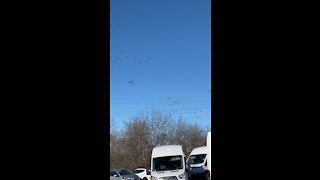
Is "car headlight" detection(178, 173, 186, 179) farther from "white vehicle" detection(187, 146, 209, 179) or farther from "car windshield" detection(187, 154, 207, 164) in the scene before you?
"car windshield" detection(187, 154, 207, 164)

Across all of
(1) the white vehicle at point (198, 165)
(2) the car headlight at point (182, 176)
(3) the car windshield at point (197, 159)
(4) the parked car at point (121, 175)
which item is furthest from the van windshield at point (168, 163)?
(3) the car windshield at point (197, 159)

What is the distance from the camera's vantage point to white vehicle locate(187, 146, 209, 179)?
19.6 m

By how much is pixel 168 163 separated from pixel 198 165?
419 cm

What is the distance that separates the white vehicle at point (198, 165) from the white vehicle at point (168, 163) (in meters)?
1.98

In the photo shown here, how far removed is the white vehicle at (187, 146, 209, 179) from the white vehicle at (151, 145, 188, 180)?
1.98 meters

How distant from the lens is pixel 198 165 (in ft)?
68.5

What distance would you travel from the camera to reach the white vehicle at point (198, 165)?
19.6m

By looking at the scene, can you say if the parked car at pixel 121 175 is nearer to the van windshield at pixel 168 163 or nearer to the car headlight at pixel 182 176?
the van windshield at pixel 168 163
